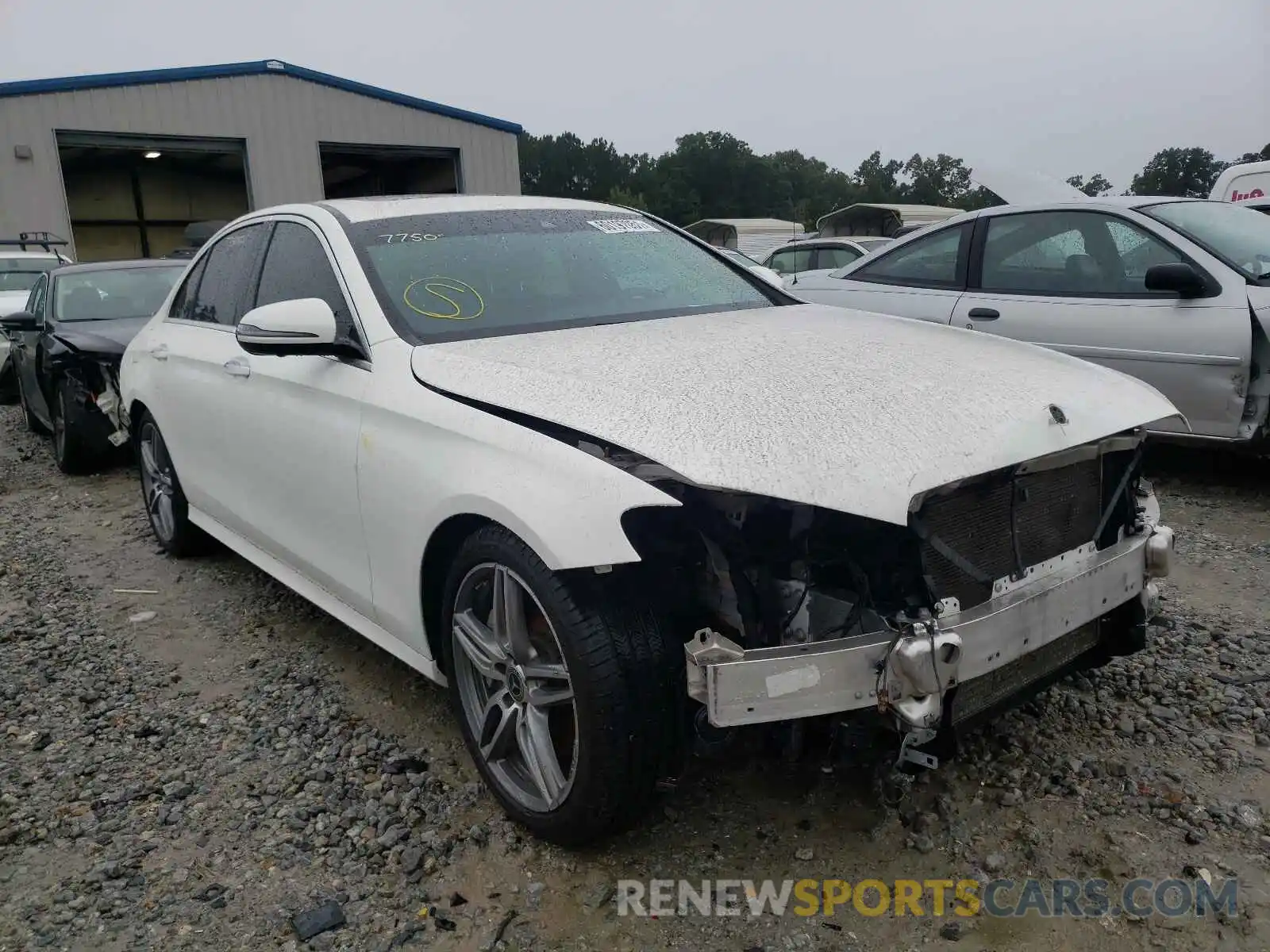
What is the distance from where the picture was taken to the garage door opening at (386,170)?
20.2 metres

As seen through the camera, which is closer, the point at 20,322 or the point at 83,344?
the point at 83,344

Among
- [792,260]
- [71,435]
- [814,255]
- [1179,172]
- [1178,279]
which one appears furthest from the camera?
[1179,172]

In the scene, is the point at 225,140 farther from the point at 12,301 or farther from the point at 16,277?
the point at 12,301

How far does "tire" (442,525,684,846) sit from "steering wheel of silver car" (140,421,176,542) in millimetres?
2714

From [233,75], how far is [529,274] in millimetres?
17562

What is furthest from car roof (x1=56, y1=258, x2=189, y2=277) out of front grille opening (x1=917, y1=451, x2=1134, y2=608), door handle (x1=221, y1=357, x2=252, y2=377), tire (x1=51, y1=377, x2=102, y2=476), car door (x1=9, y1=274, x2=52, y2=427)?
front grille opening (x1=917, y1=451, x2=1134, y2=608)

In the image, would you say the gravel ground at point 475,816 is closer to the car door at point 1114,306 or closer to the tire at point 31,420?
the car door at point 1114,306

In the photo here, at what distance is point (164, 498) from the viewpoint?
4.81 m

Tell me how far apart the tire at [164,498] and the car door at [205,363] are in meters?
0.22

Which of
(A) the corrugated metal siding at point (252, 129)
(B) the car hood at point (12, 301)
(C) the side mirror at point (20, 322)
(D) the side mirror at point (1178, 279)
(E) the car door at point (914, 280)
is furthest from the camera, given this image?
(A) the corrugated metal siding at point (252, 129)

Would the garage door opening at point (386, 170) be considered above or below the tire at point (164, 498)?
above

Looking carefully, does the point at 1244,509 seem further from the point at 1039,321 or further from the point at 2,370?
the point at 2,370

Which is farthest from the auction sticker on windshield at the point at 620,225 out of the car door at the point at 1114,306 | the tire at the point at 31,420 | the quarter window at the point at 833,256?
the quarter window at the point at 833,256

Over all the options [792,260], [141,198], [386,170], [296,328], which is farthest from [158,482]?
[141,198]
